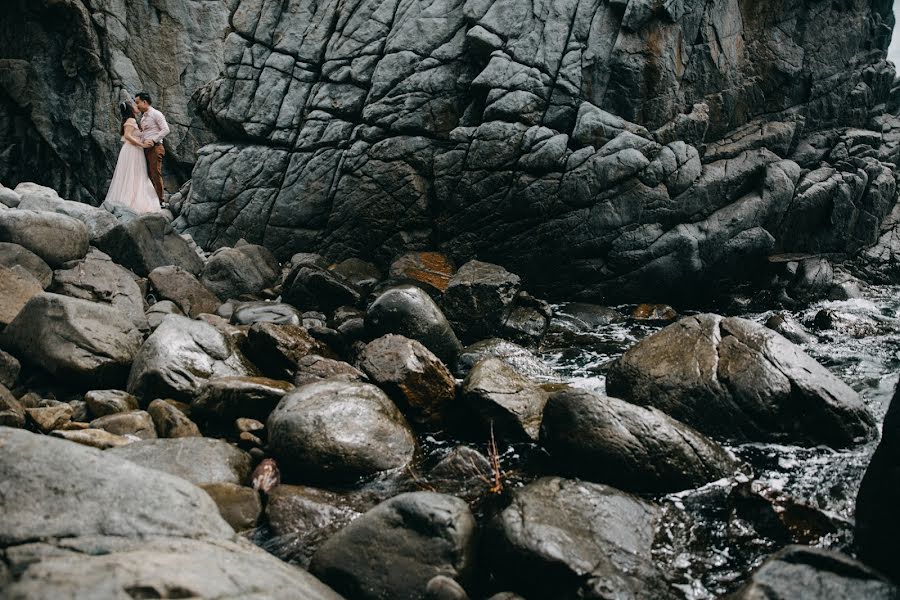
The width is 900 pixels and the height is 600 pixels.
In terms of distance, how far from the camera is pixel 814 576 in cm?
514

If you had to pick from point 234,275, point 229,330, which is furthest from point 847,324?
point 234,275

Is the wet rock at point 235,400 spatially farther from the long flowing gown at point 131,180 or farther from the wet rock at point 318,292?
the long flowing gown at point 131,180

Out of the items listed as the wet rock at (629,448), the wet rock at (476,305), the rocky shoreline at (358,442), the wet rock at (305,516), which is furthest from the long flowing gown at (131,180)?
the wet rock at (629,448)

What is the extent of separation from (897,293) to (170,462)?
68.4ft

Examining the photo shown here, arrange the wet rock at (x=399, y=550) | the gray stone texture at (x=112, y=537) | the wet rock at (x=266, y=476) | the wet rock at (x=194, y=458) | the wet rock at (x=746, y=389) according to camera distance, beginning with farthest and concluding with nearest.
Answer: the wet rock at (x=746, y=389) → the wet rock at (x=266, y=476) → the wet rock at (x=194, y=458) → the wet rock at (x=399, y=550) → the gray stone texture at (x=112, y=537)

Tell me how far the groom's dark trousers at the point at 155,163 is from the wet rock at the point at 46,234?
8.69 meters

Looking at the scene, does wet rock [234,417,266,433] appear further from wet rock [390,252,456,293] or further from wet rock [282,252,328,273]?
wet rock [282,252,328,273]

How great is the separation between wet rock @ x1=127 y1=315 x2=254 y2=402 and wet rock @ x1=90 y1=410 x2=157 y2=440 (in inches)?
37.8

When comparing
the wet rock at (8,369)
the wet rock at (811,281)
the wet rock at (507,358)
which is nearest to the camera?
the wet rock at (8,369)

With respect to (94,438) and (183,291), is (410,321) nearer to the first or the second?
(183,291)

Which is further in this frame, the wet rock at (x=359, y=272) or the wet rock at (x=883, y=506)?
the wet rock at (x=359, y=272)

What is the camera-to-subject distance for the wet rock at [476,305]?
14.9m

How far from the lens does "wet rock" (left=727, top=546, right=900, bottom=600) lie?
502 cm

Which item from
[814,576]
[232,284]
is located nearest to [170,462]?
[814,576]
